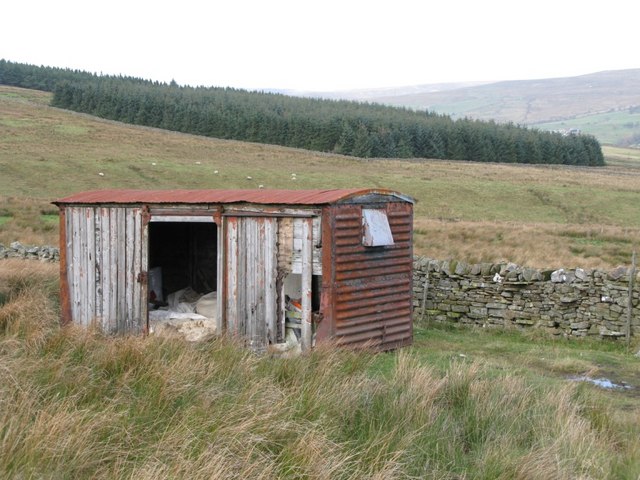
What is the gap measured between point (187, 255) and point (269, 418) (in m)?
10.5

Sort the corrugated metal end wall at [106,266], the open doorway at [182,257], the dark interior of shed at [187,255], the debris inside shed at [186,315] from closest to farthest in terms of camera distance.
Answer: the debris inside shed at [186,315], the corrugated metal end wall at [106,266], the open doorway at [182,257], the dark interior of shed at [187,255]

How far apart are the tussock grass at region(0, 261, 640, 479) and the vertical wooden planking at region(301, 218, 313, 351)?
107 inches

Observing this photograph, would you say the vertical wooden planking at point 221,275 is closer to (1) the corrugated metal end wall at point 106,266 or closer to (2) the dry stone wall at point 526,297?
(1) the corrugated metal end wall at point 106,266

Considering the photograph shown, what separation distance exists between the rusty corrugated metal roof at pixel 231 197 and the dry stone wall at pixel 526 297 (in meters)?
3.46

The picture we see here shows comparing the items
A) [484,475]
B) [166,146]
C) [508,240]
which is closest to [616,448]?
[484,475]

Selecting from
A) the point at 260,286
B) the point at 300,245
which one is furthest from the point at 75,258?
the point at 300,245

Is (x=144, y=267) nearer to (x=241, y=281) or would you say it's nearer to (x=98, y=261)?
(x=98, y=261)

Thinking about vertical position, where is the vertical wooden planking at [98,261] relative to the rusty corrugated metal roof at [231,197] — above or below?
below

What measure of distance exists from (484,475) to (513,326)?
31.0ft

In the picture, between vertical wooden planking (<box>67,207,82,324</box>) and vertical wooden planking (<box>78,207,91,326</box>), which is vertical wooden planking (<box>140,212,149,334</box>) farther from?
vertical wooden planking (<box>67,207,82,324</box>)

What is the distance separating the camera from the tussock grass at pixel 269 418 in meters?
4.65

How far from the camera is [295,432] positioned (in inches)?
209

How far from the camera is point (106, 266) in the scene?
1231 cm

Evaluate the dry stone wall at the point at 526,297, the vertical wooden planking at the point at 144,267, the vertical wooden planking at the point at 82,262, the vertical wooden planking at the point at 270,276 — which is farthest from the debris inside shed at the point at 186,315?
the dry stone wall at the point at 526,297
